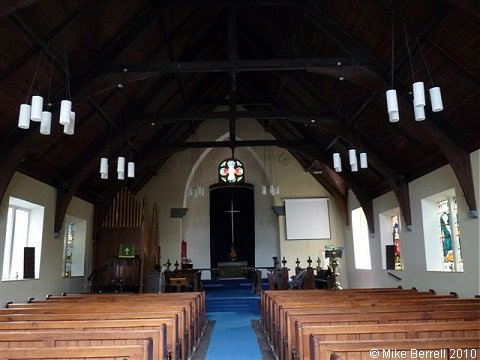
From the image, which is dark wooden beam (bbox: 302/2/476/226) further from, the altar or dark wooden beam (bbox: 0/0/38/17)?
the altar

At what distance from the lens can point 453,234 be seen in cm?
717

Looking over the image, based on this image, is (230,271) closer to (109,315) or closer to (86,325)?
(109,315)

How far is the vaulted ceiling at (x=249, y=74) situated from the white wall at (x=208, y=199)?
8.93 ft

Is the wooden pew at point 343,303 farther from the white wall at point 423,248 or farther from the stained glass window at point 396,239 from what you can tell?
the stained glass window at point 396,239

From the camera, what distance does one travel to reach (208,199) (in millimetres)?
15117

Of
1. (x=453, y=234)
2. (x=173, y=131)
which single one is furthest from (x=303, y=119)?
(x=173, y=131)

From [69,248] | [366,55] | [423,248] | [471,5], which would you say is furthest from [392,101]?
[69,248]

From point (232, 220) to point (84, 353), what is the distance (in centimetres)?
1276

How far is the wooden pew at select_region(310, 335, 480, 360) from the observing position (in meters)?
2.28

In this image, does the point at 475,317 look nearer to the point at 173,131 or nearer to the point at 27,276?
the point at 27,276

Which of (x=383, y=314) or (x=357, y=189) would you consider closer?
(x=383, y=314)

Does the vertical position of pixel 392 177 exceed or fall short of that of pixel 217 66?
it falls short

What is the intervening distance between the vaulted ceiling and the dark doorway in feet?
15.8

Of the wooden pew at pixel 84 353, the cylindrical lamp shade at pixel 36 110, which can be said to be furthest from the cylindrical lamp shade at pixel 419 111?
the cylindrical lamp shade at pixel 36 110
